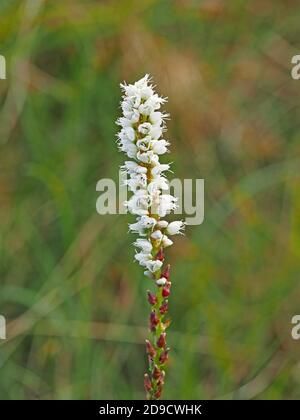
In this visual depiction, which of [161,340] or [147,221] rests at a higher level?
[147,221]

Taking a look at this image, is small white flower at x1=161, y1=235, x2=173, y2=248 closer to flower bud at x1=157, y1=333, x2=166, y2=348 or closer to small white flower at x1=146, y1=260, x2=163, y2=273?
small white flower at x1=146, y1=260, x2=163, y2=273

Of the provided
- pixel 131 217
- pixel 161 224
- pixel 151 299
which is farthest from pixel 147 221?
pixel 131 217

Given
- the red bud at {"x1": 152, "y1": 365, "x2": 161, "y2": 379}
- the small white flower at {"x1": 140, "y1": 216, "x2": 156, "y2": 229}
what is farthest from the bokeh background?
the small white flower at {"x1": 140, "y1": 216, "x2": 156, "y2": 229}

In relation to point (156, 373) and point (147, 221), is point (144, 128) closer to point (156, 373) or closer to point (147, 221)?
point (147, 221)

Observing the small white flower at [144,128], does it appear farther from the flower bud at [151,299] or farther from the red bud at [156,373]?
the red bud at [156,373]

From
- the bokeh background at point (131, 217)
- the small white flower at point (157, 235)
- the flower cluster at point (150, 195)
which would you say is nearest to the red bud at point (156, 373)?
the flower cluster at point (150, 195)

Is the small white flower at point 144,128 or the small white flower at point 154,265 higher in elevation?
the small white flower at point 144,128
